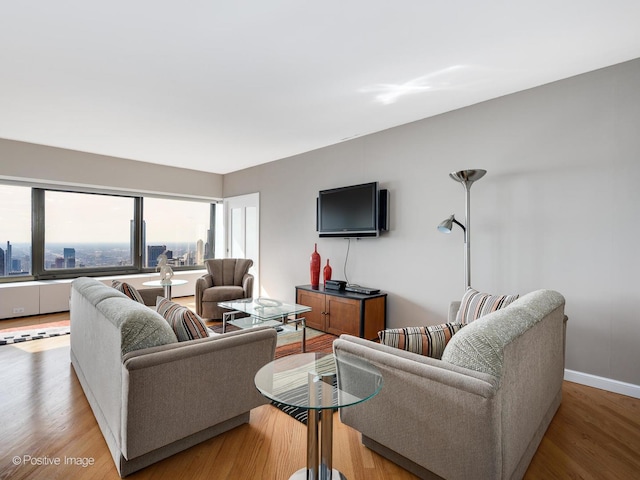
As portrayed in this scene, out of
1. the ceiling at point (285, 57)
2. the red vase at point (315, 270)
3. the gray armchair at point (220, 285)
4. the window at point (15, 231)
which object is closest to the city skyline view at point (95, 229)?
the window at point (15, 231)

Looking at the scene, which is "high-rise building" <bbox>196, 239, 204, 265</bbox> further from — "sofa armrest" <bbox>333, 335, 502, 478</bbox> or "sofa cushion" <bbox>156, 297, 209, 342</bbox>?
"sofa armrest" <bbox>333, 335, 502, 478</bbox>

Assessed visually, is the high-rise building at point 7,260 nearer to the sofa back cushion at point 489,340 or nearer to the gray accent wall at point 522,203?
the gray accent wall at point 522,203

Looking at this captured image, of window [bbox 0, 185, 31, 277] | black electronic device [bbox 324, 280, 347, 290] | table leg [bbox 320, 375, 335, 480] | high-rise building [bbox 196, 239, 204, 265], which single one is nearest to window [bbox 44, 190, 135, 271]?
window [bbox 0, 185, 31, 277]

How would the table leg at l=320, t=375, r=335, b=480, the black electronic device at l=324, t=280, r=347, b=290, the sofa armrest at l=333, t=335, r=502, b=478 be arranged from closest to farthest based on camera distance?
the sofa armrest at l=333, t=335, r=502, b=478
the table leg at l=320, t=375, r=335, b=480
the black electronic device at l=324, t=280, r=347, b=290

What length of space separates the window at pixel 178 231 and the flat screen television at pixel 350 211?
3.25 m

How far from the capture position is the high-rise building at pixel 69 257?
17.8 ft

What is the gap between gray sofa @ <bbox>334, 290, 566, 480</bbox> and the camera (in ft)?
4.43

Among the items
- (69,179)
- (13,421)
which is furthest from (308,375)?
(69,179)

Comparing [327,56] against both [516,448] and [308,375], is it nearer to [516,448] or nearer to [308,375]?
[308,375]

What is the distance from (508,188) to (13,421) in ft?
13.4

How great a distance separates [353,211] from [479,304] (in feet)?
7.07

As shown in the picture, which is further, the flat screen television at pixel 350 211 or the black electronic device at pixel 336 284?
the black electronic device at pixel 336 284

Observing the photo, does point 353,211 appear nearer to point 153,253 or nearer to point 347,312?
point 347,312

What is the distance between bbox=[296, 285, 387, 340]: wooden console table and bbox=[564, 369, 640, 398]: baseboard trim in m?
1.76
